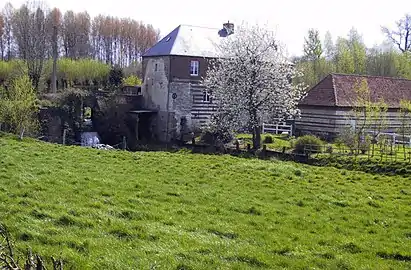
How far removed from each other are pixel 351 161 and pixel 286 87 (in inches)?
325

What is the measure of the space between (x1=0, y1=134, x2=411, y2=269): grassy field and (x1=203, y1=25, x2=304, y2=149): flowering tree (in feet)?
38.5

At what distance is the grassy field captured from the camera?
841 centimetres

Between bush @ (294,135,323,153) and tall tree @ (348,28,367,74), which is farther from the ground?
tall tree @ (348,28,367,74)

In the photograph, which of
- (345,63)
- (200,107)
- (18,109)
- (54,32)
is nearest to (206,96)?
(200,107)

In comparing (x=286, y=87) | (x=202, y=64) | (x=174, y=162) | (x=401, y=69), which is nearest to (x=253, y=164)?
(x=174, y=162)

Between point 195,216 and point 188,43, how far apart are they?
29.1 meters

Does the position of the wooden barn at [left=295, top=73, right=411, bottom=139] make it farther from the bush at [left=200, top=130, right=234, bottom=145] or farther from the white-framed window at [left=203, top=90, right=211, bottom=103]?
the white-framed window at [left=203, top=90, right=211, bottom=103]

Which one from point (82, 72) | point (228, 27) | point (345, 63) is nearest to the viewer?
point (228, 27)

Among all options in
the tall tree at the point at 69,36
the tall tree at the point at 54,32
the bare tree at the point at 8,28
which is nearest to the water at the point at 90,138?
the tall tree at the point at 54,32

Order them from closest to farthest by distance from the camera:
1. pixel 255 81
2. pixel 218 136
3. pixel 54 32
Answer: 1. pixel 255 81
2. pixel 218 136
3. pixel 54 32

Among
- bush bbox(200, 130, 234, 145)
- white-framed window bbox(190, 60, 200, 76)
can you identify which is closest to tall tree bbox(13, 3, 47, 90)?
white-framed window bbox(190, 60, 200, 76)

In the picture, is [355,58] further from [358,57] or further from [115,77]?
[115,77]

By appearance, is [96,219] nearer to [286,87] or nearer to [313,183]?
[313,183]

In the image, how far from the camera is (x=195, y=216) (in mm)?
11266
